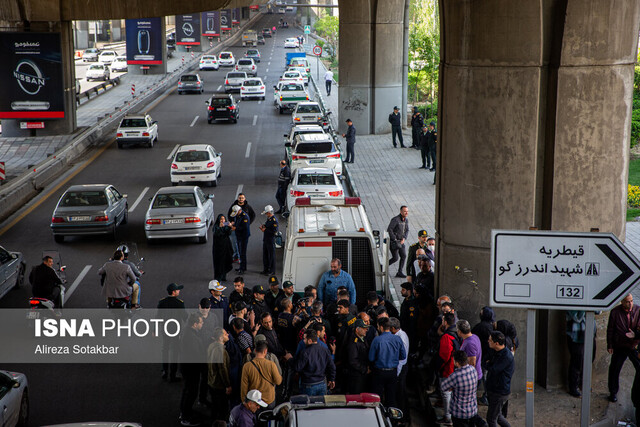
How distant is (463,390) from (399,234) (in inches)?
350

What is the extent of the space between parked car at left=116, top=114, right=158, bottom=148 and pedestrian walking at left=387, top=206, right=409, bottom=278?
2182cm

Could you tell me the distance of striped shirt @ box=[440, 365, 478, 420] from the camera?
1030cm

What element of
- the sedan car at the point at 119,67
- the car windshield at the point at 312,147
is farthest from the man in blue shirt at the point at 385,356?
the sedan car at the point at 119,67

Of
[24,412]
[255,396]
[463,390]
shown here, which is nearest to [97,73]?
[24,412]

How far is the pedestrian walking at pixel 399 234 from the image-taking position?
19000 mm

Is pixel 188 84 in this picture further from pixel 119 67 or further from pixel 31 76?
pixel 31 76

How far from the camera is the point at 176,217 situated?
72.2 feet

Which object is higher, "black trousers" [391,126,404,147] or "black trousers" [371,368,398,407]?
"black trousers" [391,126,404,147]

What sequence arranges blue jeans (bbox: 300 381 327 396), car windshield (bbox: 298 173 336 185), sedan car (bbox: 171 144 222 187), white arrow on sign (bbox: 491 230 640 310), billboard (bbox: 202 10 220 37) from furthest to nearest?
billboard (bbox: 202 10 220 37) < sedan car (bbox: 171 144 222 187) < car windshield (bbox: 298 173 336 185) < blue jeans (bbox: 300 381 327 396) < white arrow on sign (bbox: 491 230 640 310)

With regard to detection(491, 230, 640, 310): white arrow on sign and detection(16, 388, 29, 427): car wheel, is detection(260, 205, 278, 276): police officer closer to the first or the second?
detection(16, 388, 29, 427): car wheel

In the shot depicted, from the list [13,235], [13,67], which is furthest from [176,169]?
[13,67]

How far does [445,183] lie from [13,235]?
14.6 metres

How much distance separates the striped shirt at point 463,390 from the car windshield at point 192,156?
797 inches

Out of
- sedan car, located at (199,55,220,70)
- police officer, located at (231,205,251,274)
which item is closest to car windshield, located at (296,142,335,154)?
police officer, located at (231,205,251,274)
